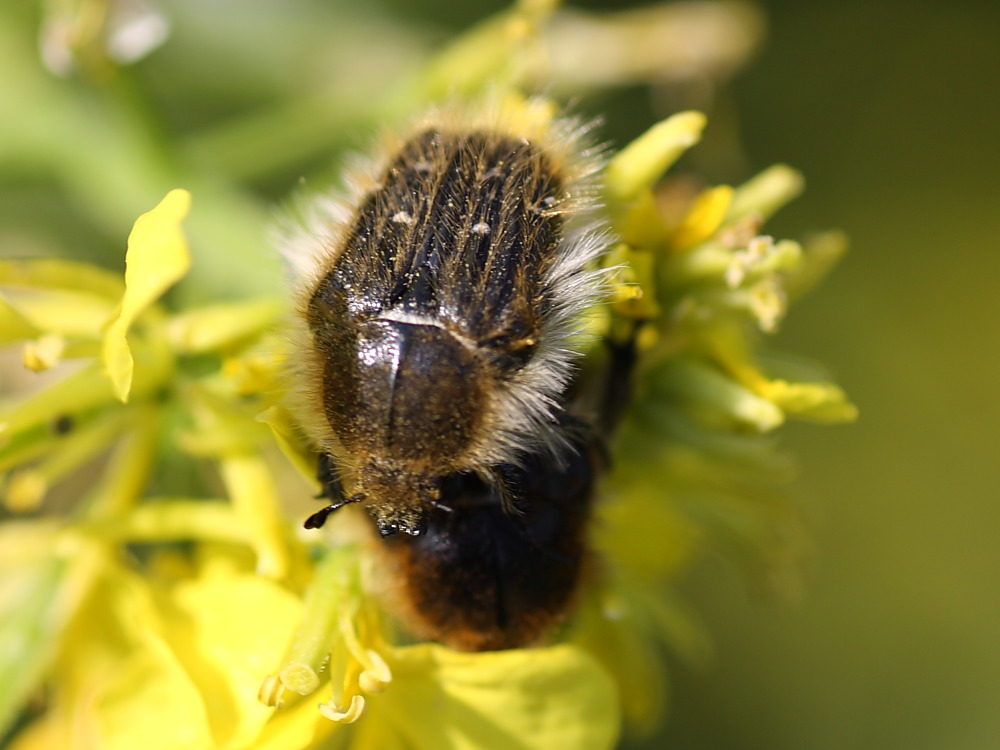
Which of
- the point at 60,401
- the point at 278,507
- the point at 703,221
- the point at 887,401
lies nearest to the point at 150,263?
the point at 60,401

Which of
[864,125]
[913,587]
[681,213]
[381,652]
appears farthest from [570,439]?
[864,125]

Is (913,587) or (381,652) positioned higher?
(913,587)

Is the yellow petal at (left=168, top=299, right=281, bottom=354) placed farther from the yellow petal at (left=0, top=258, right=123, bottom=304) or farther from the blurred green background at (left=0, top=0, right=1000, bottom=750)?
the blurred green background at (left=0, top=0, right=1000, bottom=750)

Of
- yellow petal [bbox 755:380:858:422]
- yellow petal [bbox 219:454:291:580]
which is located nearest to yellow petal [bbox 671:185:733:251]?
yellow petal [bbox 755:380:858:422]

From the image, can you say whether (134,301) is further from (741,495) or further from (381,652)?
(741,495)

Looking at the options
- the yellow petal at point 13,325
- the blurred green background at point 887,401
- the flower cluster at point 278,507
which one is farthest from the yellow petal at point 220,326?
the blurred green background at point 887,401

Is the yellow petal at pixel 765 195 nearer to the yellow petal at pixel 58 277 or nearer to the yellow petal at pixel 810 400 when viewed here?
the yellow petal at pixel 810 400
